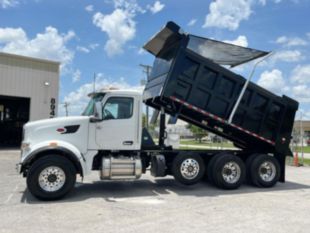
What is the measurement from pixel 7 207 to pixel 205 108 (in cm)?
534

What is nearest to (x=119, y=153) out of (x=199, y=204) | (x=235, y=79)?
(x=199, y=204)

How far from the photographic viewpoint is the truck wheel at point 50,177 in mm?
7238

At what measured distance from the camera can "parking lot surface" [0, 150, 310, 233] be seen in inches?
218

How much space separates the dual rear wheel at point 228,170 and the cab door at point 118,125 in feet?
4.65

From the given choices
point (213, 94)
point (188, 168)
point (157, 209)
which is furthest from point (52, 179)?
point (213, 94)

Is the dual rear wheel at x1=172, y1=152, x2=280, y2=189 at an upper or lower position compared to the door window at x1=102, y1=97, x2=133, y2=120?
lower

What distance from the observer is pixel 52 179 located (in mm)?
7391

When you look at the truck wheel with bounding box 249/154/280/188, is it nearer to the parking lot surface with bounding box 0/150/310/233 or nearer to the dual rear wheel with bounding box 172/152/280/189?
the dual rear wheel with bounding box 172/152/280/189

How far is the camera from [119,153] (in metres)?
8.55

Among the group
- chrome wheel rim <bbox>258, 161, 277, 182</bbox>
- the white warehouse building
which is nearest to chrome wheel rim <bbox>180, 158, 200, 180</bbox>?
chrome wheel rim <bbox>258, 161, 277, 182</bbox>

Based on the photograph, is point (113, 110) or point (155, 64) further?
point (155, 64)

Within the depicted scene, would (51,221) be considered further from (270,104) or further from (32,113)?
(32,113)

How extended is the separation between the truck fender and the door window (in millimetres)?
1153

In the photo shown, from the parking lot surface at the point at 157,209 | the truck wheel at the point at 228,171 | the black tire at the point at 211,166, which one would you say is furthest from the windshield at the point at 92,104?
the truck wheel at the point at 228,171
